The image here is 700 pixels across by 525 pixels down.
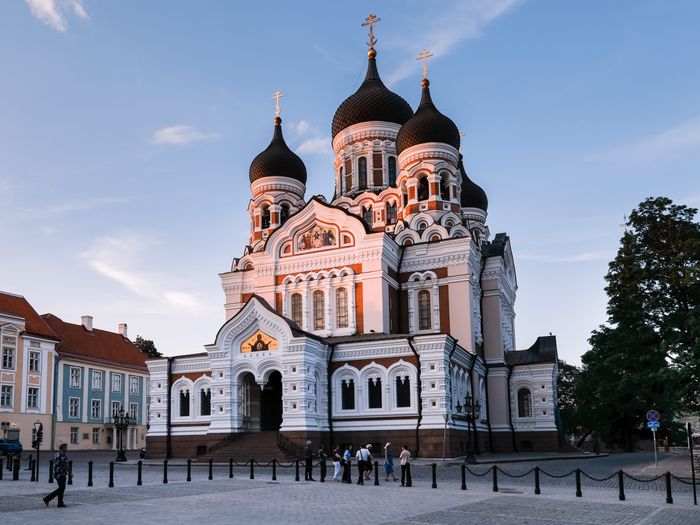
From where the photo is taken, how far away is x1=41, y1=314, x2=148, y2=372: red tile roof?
5550 cm

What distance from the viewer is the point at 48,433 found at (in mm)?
50500

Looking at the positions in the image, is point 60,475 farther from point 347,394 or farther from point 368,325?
point 368,325

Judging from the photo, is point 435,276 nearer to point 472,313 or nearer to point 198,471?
point 472,313

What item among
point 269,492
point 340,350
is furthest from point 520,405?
point 269,492

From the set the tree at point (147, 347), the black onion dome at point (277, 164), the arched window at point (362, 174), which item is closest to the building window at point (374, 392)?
the arched window at point (362, 174)

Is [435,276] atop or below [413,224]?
below

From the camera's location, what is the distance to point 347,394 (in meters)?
34.8

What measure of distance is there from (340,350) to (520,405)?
45.9ft

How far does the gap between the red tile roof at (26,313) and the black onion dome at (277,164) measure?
58.9 feet

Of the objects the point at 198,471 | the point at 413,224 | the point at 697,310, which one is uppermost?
the point at 413,224

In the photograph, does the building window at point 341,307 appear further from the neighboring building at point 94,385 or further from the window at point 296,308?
the neighboring building at point 94,385

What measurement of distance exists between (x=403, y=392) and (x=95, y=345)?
111 ft

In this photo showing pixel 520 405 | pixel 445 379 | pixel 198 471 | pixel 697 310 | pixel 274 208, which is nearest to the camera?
pixel 198 471

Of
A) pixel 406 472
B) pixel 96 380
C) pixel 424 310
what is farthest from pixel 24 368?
pixel 406 472
